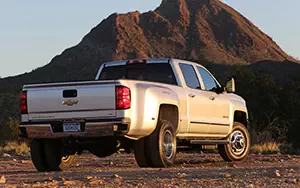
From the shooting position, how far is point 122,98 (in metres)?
11.5

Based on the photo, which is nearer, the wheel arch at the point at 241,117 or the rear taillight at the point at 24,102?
the rear taillight at the point at 24,102

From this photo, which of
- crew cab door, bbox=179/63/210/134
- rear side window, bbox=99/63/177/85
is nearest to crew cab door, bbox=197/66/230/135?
crew cab door, bbox=179/63/210/134

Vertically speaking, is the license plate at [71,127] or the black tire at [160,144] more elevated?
the license plate at [71,127]

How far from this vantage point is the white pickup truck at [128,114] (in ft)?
38.0

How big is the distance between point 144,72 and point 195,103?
1145mm

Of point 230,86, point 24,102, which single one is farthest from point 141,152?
point 230,86

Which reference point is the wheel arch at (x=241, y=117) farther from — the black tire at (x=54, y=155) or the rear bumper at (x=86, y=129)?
the rear bumper at (x=86, y=129)

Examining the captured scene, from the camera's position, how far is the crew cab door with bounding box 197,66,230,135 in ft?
46.9

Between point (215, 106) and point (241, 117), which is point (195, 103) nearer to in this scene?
point (215, 106)

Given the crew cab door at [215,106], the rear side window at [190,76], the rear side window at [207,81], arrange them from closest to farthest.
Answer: the rear side window at [190,76] < the crew cab door at [215,106] < the rear side window at [207,81]

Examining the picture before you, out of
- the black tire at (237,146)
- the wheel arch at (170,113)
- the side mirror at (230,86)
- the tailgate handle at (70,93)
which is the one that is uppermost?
the side mirror at (230,86)

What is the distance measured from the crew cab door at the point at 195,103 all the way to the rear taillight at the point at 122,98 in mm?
2077

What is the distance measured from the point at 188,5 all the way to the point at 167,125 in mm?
109401

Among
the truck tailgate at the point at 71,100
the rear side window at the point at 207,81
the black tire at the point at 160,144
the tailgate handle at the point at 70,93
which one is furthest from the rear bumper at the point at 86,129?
the rear side window at the point at 207,81
